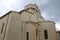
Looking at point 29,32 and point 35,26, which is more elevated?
point 35,26

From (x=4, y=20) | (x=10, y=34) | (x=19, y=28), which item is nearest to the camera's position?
(x=10, y=34)

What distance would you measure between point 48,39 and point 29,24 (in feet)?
12.1

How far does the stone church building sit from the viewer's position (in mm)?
13620

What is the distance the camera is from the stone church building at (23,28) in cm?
1362

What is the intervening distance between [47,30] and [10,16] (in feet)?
20.6

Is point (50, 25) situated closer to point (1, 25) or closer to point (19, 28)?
point (19, 28)

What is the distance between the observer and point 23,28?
1474 cm

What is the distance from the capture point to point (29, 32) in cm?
1467

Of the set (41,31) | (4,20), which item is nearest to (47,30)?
(41,31)

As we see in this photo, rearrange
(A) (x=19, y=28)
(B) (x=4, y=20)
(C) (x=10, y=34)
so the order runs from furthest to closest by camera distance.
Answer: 1. (B) (x=4, y=20)
2. (A) (x=19, y=28)
3. (C) (x=10, y=34)

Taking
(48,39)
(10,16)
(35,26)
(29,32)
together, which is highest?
(10,16)

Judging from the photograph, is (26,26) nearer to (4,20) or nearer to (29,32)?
(29,32)

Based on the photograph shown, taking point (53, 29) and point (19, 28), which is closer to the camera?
point (19, 28)

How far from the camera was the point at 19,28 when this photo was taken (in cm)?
1441
